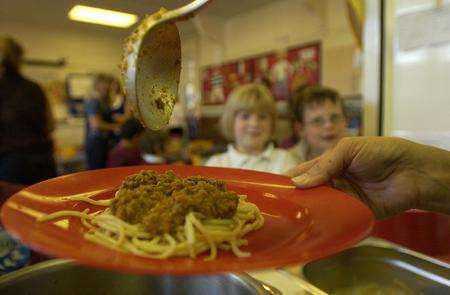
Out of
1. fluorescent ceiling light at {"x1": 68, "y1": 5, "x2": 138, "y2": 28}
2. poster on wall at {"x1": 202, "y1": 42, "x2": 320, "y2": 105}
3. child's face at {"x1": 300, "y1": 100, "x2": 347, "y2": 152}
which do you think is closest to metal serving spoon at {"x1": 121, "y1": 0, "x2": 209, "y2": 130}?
fluorescent ceiling light at {"x1": 68, "y1": 5, "x2": 138, "y2": 28}

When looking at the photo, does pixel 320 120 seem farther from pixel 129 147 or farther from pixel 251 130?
pixel 129 147

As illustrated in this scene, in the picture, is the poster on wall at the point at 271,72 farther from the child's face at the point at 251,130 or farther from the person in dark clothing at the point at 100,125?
the child's face at the point at 251,130

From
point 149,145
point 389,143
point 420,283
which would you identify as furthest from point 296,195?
point 149,145

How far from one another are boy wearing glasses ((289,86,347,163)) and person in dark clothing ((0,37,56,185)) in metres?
1.08

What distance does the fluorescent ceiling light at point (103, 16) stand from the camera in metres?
0.53

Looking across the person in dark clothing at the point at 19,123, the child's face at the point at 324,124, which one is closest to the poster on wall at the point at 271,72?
the child's face at the point at 324,124

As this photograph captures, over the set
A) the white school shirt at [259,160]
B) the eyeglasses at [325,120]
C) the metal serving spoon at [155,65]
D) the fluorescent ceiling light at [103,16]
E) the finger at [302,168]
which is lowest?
the white school shirt at [259,160]

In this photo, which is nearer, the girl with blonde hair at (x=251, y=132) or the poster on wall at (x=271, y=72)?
the girl with blonde hair at (x=251, y=132)

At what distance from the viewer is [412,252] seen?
32.9 inches

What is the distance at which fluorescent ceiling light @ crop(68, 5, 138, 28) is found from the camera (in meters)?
0.53

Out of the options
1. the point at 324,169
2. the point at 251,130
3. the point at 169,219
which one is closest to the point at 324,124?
the point at 251,130

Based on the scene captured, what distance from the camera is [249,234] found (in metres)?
0.60

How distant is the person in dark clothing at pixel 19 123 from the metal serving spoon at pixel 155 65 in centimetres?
88

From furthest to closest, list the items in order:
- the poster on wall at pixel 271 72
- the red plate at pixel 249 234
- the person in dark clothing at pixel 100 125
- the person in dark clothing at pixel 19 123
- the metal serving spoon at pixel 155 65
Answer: the poster on wall at pixel 271 72
the person in dark clothing at pixel 100 125
the person in dark clothing at pixel 19 123
the metal serving spoon at pixel 155 65
the red plate at pixel 249 234
